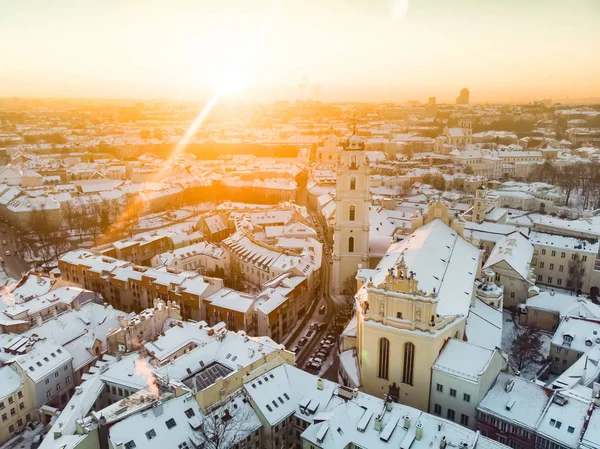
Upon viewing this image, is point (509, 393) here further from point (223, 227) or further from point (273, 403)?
point (223, 227)

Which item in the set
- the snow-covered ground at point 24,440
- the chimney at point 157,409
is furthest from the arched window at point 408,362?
the snow-covered ground at point 24,440

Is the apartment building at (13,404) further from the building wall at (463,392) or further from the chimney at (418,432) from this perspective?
the building wall at (463,392)

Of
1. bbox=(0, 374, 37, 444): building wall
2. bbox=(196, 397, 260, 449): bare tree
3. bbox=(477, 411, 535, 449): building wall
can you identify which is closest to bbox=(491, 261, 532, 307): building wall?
bbox=(477, 411, 535, 449): building wall

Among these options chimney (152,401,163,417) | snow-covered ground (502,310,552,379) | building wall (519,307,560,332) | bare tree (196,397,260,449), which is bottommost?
snow-covered ground (502,310,552,379)

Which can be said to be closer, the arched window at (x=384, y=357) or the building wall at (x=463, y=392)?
the building wall at (x=463, y=392)

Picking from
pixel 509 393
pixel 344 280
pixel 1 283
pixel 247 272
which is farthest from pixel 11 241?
pixel 509 393

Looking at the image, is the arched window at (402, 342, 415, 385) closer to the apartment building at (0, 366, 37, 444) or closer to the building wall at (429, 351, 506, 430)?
the building wall at (429, 351, 506, 430)
